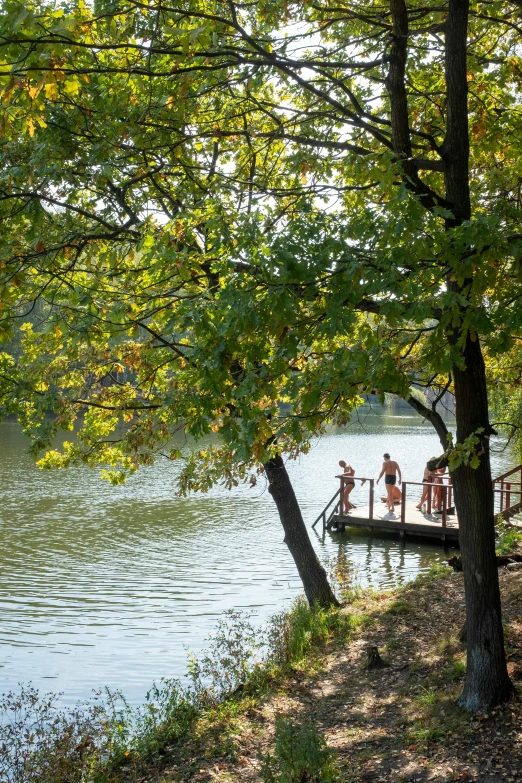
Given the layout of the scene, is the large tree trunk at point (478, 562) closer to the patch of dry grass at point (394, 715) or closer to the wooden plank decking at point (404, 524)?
the patch of dry grass at point (394, 715)

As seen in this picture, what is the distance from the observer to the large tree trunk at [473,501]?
6457 mm

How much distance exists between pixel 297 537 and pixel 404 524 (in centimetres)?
993

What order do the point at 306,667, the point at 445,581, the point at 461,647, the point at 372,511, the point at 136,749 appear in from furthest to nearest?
1. the point at 372,511
2. the point at 445,581
3. the point at 306,667
4. the point at 461,647
5. the point at 136,749

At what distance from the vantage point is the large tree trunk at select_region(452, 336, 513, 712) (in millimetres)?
6469

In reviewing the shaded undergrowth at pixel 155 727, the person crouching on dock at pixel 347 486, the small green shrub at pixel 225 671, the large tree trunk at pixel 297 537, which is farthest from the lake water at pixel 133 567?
the large tree trunk at pixel 297 537

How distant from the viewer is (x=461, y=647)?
8.28 m

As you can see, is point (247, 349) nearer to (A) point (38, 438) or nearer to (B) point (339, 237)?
(B) point (339, 237)

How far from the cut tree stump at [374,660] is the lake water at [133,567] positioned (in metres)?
3.58

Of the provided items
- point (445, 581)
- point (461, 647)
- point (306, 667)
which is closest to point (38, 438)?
point (306, 667)

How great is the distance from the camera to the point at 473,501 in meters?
6.59

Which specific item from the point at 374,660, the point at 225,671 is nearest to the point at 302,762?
the point at 374,660

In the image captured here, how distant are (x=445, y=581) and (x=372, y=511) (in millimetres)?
8525

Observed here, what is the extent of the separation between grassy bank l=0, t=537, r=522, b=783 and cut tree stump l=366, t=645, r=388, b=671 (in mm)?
81

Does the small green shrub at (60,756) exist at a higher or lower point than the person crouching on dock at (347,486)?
lower
